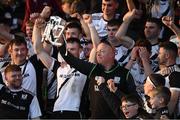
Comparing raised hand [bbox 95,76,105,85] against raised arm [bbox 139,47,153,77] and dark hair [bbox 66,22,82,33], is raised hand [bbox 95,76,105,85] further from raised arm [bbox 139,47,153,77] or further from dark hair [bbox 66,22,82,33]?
dark hair [bbox 66,22,82,33]

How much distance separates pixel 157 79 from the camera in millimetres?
8961

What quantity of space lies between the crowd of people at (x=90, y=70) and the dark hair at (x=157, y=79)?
0.05 ft

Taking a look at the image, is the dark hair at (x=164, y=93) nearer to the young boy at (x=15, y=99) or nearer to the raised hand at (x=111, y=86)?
the raised hand at (x=111, y=86)

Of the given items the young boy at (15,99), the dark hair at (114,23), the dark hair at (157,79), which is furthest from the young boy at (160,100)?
the dark hair at (114,23)

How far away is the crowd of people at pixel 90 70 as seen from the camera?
8.91 meters

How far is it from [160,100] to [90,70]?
130cm

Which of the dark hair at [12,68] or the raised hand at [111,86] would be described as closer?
the raised hand at [111,86]

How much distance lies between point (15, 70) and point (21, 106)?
20.7 inches

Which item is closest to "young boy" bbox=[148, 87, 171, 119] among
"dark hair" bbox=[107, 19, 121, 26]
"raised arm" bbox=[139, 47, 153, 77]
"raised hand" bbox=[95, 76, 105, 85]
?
"raised hand" bbox=[95, 76, 105, 85]

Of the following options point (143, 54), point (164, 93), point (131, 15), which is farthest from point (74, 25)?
point (164, 93)

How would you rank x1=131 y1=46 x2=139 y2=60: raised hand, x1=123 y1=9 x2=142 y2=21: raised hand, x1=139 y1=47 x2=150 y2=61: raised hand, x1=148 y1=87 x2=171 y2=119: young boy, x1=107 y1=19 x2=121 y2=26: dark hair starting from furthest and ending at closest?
x1=123 y1=9 x2=142 y2=21: raised hand → x1=107 y1=19 x2=121 y2=26: dark hair → x1=131 y1=46 x2=139 y2=60: raised hand → x1=139 y1=47 x2=150 y2=61: raised hand → x1=148 y1=87 x2=171 y2=119: young boy

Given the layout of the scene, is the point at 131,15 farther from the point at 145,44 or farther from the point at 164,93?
the point at 164,93

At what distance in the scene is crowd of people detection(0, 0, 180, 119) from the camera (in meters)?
8.91

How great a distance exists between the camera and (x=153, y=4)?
12.6 metres
